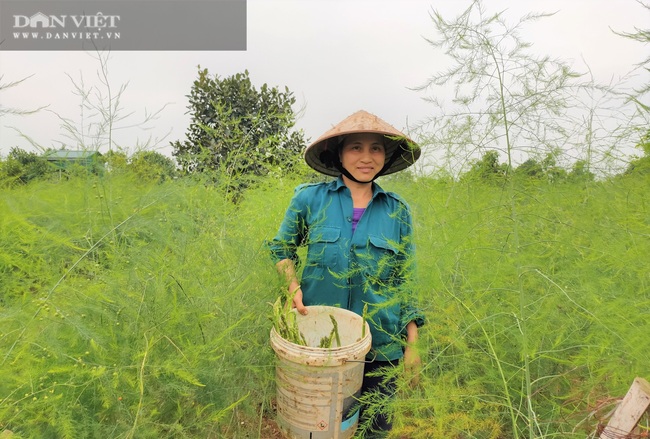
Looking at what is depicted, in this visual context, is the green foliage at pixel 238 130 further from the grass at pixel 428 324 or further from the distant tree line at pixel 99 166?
the grass at pixel 428 324

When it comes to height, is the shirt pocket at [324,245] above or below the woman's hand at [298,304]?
above

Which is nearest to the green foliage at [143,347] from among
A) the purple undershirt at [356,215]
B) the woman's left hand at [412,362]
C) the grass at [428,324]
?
the grass at [428,324]

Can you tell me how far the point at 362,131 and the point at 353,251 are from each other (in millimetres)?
565

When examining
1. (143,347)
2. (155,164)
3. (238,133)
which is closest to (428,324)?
(143,347)

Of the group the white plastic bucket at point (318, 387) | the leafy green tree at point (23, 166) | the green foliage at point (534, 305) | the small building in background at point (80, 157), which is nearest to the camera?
the green foliage at point (534, 305)

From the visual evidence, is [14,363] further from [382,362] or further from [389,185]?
[389,185]

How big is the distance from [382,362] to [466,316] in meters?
0.60

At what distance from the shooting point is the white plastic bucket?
1.34 meters

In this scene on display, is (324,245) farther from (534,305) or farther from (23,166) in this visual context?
(23,166)

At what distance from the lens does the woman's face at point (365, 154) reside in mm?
1745

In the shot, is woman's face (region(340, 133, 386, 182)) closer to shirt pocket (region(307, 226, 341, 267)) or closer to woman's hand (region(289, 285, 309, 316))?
shirt pocket (region(307, 226, 341, 267))

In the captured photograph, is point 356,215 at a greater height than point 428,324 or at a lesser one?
greater

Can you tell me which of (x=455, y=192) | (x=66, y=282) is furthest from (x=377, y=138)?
(x=66, y=282)

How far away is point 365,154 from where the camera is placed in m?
1.74
